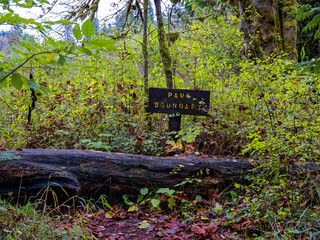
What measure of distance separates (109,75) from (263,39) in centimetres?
523

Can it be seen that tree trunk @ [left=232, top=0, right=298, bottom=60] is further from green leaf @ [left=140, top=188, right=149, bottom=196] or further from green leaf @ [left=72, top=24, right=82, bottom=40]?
green leaf @ [left=72, top=24, right=82, bottom=40]

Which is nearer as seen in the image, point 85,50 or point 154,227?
point 85,50

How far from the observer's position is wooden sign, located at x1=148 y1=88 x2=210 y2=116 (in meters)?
4.92

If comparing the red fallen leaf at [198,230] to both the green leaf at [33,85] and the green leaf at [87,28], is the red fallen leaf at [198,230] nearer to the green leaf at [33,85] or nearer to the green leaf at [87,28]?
the green leaf at [33,85]

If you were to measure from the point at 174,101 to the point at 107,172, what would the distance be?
216cm

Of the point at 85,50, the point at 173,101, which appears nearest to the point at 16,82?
the point at 85,50

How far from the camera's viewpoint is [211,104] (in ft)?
18.1

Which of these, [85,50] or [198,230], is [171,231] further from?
[85,50]

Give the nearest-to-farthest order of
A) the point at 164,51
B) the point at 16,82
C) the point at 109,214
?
the point at 16,82 → the point at 109,214 → the point at 164,51

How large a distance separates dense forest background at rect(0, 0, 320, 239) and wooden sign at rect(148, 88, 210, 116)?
0.40m

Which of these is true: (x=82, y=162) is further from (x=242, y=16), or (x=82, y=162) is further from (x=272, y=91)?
(x=242, y=16)

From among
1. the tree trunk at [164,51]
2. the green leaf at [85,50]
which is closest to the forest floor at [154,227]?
the green leaf at [85,50]

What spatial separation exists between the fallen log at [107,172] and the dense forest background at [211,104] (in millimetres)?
381

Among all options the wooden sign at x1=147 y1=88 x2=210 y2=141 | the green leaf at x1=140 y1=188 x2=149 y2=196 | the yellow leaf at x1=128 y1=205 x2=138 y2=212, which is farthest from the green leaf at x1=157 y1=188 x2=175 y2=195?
the wooden sign at x1=147 y1=88 x2=210 y2=141
